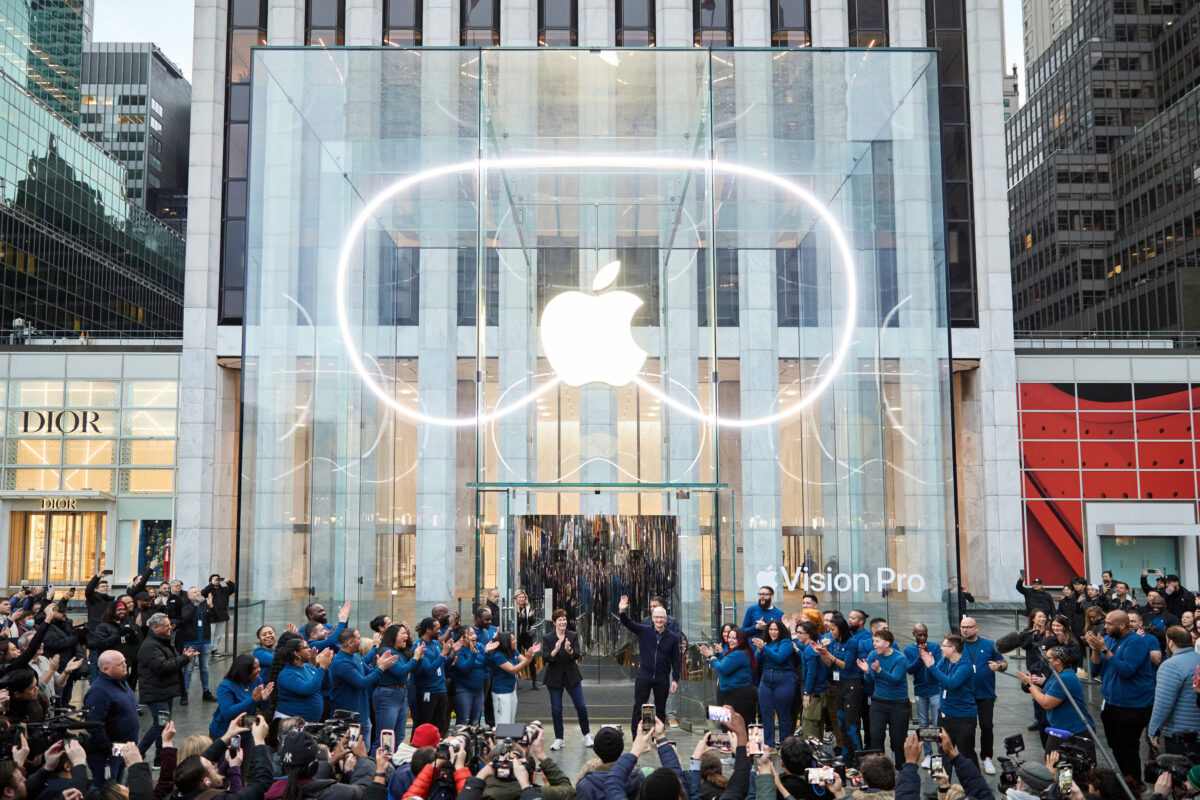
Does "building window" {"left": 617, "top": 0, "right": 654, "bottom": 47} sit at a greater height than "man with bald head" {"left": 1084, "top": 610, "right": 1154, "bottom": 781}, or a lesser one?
greater

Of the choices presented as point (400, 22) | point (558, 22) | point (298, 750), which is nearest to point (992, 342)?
point (558, 22)

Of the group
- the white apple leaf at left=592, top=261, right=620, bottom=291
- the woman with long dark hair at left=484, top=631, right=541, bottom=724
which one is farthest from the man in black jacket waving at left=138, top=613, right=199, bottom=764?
the white apple leaf at left=592, top=261, right=620, bottom=291

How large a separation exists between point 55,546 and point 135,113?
5923 cm

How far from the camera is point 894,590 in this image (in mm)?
12766

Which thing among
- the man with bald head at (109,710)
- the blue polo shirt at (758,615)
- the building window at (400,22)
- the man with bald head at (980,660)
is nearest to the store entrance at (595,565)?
the blue polo shirt at (758,615)

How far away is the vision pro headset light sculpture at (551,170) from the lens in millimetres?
13547

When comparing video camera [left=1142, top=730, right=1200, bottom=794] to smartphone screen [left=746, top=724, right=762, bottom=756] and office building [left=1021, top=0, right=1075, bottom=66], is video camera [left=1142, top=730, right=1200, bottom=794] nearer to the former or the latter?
smartphone screen [left=746, top=724, right=762, bottom=756]

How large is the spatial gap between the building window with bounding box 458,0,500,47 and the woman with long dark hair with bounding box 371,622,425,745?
21.1 meters

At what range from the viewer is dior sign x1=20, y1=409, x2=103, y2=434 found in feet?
91.2

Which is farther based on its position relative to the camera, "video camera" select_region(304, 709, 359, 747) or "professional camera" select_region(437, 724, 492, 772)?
"video camera" select_region(304, 709, 359, 747)

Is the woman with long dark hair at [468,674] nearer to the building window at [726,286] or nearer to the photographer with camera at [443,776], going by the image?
the photographer with camera at [443,776]

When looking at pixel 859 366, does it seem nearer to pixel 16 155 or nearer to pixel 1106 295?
pixel 16 155

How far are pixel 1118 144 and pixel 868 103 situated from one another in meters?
63.6

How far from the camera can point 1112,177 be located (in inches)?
2685
